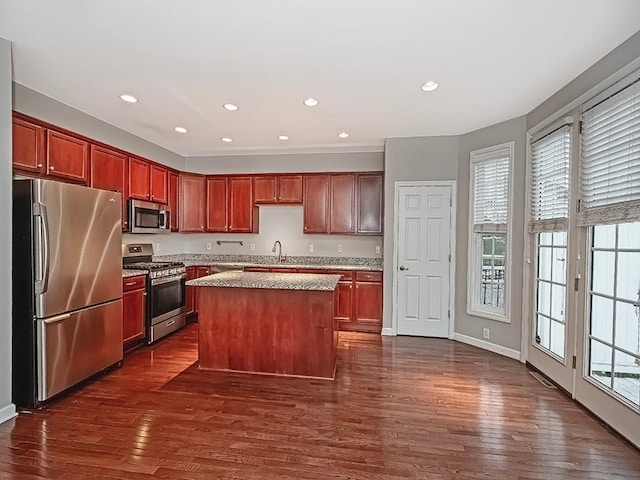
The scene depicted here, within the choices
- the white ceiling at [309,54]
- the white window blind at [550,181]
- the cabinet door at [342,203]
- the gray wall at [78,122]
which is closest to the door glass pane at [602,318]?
the white window blind at [550,181]

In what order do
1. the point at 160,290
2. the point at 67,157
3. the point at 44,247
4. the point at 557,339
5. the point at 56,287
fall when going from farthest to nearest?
the point at 160,290, the point at 67,157, the point at 557,339, the point at 56,287, the point at 44,247

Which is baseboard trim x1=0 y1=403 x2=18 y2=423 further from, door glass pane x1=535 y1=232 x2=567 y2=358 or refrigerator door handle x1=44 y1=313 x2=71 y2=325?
door glass pane x1=535 y1=232 x2=567 y2=358

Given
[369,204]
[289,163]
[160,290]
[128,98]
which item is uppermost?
[128,98]

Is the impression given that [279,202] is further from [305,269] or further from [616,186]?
[616,186]

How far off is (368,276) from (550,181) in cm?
246

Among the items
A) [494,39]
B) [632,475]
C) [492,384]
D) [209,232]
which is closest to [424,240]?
[492,384]

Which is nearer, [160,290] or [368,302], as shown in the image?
[160,290]

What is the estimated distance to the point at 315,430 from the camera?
244 centimetres

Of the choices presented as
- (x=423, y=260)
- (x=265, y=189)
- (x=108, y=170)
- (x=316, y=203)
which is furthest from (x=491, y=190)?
(x=108, y=170)

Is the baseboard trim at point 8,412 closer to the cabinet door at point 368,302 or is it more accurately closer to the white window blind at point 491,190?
the cabinet door at point 368,302

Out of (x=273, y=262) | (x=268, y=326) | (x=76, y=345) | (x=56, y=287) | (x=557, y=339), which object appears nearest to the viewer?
(x=56, y=287)

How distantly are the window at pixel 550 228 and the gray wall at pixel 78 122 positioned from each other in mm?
4798

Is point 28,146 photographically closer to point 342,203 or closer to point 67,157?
point 67,157

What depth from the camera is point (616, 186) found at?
8.20 feet
